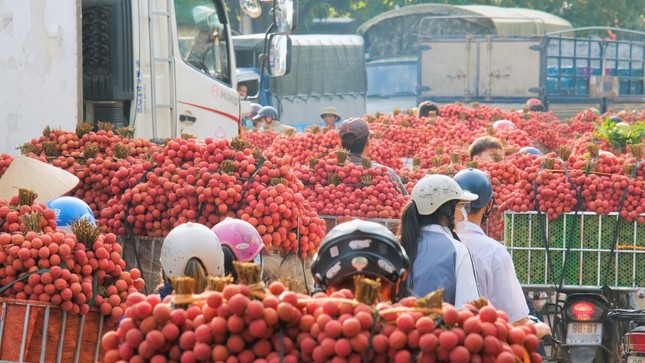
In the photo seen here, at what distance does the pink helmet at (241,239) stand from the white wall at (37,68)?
3510 millimetres

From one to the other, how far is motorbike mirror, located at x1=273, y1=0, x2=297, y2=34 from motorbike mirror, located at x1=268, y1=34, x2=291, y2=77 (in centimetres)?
61

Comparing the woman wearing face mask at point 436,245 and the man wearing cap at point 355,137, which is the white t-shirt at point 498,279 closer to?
the woman wearing face mask at point 436,245

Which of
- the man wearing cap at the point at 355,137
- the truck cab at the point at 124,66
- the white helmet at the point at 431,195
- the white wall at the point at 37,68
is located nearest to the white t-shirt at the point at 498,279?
the white helmet at the point at 431,195

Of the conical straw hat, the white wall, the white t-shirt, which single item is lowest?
the white t-shirt

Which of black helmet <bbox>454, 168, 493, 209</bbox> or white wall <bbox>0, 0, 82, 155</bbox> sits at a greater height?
white wall <bbox>0, 0, 82, 155</bbox>

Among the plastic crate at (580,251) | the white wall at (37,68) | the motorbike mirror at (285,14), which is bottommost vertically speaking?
the plastic crate at (580,251)

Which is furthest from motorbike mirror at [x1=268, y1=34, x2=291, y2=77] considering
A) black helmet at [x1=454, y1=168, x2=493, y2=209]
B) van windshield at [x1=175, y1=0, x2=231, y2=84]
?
black helmet at [x1=454, y1=168, x2=493, y2=209]

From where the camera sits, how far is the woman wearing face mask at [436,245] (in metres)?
5.81

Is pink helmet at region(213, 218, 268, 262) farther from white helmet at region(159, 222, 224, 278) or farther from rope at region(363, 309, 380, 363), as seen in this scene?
rope at region(363, 309, 380, 363)

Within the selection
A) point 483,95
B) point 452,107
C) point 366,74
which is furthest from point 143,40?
point 366,74

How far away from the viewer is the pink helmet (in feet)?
19.9

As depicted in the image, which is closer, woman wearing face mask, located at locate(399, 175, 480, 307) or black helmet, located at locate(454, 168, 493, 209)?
woman wearing face mask, located at locate(399, 175, 480, 307)

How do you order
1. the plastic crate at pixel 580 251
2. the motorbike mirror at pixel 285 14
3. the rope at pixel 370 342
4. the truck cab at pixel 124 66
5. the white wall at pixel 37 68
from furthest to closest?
the motorbike mirror at pixel 285 14
the truck cab at pixel 124 66
the white wall at pixel 37 68
the plastic crate at pixel 580 251
the rope at pixel 370 342

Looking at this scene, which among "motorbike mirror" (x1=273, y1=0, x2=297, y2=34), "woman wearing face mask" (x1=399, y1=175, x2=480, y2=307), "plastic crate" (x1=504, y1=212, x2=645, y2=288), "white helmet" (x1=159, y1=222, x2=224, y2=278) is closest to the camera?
"white helmet" (x1=159, y1=222, x2=224, y2=278)
